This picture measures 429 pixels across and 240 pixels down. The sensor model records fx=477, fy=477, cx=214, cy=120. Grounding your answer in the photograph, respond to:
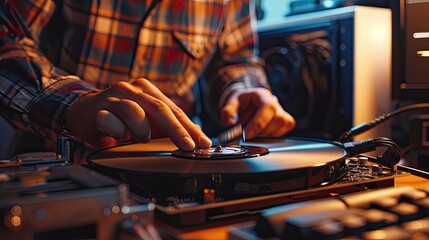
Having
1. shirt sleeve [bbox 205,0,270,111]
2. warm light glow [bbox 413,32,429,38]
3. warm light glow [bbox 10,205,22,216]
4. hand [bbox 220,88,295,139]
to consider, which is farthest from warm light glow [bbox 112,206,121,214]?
shirt sleeve [bbox 205,0,270,111]

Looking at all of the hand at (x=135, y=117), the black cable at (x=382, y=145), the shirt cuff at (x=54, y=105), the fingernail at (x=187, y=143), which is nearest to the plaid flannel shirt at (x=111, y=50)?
the shirt cuff at (x=54, y=105)

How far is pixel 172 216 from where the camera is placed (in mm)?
483

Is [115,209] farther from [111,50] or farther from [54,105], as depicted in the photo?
[111,50]

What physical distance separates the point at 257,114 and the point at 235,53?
2.03ft

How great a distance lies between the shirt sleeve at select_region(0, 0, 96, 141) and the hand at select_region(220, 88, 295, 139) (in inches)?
12.9

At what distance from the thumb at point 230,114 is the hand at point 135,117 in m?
0.32

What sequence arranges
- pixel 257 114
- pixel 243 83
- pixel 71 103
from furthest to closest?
Answer: 1. pixel 243 83
2. pixel 257 114
3. pixel 71 103

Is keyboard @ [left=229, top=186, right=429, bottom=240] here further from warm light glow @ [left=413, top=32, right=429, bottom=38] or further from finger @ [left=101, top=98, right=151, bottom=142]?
warm light glow @ [left=413, top=32, right=429, bottom=38]

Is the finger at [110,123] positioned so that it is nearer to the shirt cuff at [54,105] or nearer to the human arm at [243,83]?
the shirt cuff at [54,105]

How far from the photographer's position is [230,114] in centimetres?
106

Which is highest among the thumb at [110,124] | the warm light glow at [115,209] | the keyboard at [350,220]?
the thumb at [110,124]

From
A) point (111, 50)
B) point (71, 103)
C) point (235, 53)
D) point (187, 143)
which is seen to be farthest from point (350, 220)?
point (235, 53)

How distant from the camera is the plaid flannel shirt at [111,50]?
94 centimetres

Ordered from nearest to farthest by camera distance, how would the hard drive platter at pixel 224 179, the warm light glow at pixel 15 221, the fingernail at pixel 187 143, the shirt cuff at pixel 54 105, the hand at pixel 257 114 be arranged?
1. the warm light glow at pixel 15 221
2. the hard drive platter at pixel 224 179
3. the fingernail at pixel 187 143
4. the shirt cuff at pixel 54 105
5. the hand at pixel 257 114
